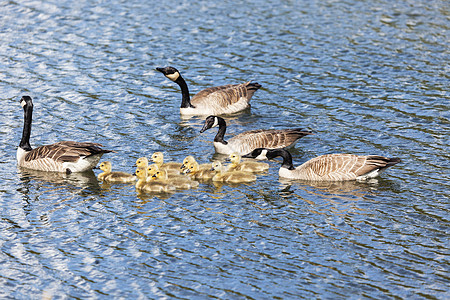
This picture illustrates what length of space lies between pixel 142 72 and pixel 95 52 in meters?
2.71

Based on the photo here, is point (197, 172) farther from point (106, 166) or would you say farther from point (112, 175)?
point (106, 166)

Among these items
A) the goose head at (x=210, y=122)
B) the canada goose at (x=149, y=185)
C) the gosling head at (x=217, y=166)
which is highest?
the goose head at (x=210, y=122)

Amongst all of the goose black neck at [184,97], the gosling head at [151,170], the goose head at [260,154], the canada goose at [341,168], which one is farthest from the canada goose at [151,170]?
the goose black neck at [184,97]

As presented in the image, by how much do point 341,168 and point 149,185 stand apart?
4378 millimetres

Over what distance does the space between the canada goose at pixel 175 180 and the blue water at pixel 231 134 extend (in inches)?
6.6

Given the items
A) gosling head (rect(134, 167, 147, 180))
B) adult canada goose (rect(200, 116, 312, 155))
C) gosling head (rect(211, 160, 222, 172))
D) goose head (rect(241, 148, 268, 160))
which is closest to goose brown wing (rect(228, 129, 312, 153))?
adult canada goose (rect(200, 116, 312, 155))

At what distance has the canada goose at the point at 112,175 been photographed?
51.9ft

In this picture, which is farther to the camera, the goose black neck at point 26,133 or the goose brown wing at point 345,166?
the goose black neck at point 26,133

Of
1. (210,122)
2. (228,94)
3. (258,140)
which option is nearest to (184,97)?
(228,94)

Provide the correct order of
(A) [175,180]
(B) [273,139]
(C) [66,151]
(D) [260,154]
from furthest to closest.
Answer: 1. (B) [273,139]
2. (D) [260,154]
3. (C) [66,151]
4. (A) [175,180]

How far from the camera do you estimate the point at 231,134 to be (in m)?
19.9

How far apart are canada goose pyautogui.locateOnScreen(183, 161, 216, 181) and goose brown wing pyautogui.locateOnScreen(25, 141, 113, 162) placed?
81.6 inches

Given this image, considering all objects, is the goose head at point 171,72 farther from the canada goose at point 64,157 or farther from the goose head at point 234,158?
the goose head at point 234,158

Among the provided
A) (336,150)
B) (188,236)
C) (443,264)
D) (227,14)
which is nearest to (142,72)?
(227,14)
